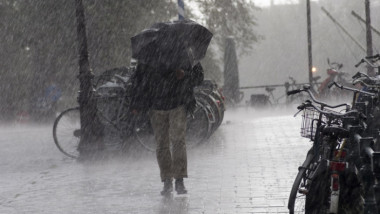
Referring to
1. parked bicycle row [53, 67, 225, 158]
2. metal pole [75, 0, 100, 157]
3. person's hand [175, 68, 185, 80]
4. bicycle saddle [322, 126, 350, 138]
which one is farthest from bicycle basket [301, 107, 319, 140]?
metal pole [75, 0, 100, 157]

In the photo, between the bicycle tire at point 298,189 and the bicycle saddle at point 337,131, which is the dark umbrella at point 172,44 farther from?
the bicycle saddle at point 337,131

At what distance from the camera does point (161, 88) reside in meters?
8.20

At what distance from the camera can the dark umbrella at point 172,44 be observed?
832cm

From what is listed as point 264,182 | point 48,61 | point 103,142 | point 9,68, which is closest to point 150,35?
point 264,182

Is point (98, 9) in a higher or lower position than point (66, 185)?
higher

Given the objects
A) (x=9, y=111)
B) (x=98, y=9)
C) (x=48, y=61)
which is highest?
(x=98, y=9)

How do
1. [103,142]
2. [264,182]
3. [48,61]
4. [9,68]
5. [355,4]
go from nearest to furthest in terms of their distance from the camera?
[264,182] < [103,142] < [48,61] < [9,68] < [355,4]

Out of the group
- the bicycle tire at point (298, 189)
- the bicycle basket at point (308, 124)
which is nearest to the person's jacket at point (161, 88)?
the bicycle basket at point (308, 124)

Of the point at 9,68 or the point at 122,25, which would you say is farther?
the point at 9,68

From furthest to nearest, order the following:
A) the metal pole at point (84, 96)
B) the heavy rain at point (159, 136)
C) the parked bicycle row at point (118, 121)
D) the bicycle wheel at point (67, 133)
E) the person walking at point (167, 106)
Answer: the bicycle wheel at point (67, 133) < the metal pole at point (84, 96) < the parked bicycle row at point (118, 121) < the person walking at point (167, 106) < the heavy rain at point (159, 136)

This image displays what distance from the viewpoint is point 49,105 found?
84.6ft

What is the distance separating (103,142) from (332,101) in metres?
13.6

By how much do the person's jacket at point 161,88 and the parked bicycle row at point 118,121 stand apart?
2.96 meters

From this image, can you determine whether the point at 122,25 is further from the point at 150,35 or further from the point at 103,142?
the point at 150,35
